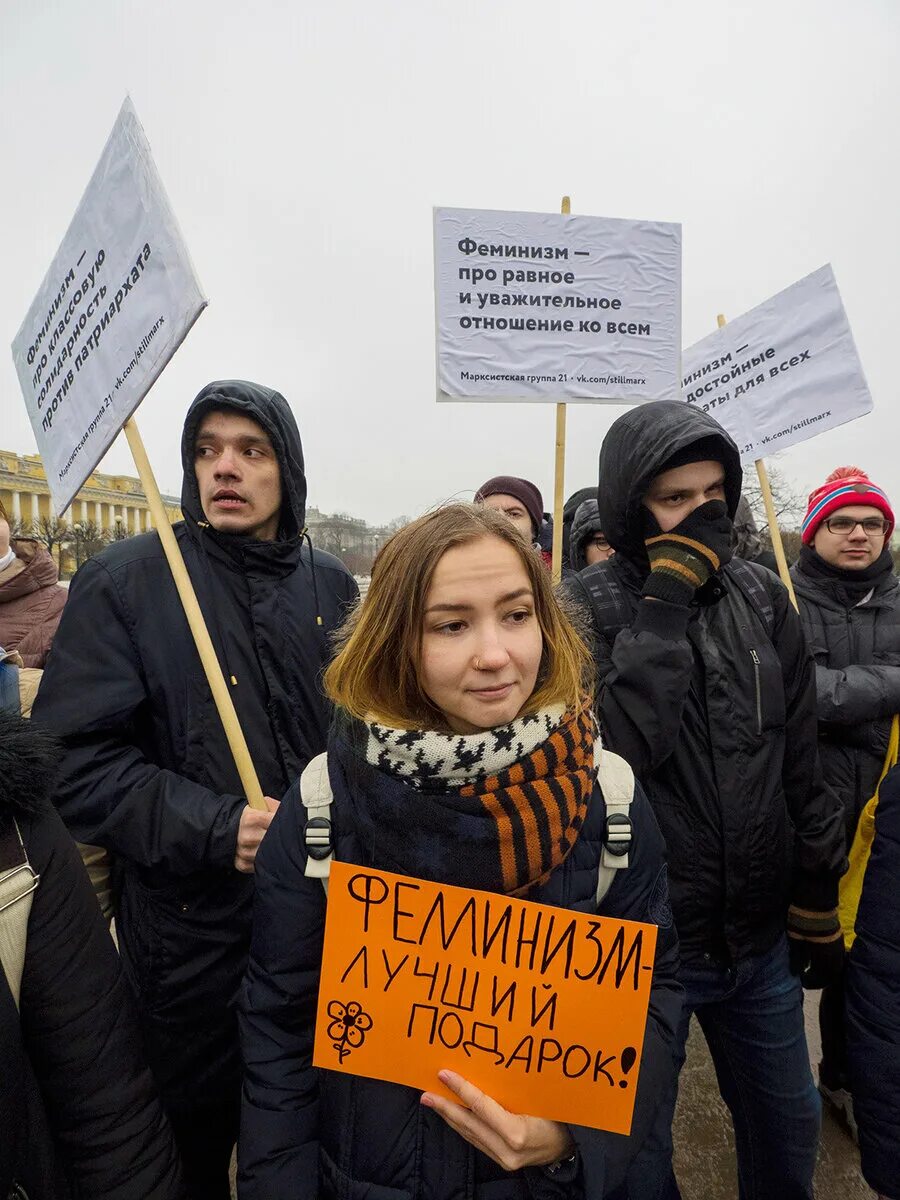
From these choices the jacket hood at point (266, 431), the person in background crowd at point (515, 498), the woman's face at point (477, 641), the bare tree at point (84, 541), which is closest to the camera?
the woman's face at point (477, 641)

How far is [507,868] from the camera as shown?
108 cm

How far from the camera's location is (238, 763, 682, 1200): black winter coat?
112cm

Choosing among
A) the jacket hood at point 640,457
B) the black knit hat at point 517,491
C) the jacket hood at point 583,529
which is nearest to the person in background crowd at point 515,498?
the black knit hat at point 517,491

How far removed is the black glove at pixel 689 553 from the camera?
1.59 m

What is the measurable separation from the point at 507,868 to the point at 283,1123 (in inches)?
23.7

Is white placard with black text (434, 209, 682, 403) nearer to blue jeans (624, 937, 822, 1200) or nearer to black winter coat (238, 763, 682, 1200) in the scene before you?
black winter coat (238, 763, 682, 1200)

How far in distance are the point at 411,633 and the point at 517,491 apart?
10.4ft

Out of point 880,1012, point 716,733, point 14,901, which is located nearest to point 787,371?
point 716,733

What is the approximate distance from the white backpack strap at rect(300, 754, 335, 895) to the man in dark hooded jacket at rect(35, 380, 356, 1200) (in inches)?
15.6

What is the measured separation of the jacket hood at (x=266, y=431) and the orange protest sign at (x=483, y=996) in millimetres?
1129

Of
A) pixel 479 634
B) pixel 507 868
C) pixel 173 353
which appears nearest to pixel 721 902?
pixel 507 868

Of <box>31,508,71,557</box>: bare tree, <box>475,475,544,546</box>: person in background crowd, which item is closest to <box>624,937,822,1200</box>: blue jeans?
<box>475,475,544,546</box>: person in background crowd

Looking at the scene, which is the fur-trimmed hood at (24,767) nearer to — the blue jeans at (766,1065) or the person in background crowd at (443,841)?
the person in background crowd at (443,841)

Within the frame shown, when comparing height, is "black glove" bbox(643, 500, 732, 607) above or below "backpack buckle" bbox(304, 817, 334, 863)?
above
